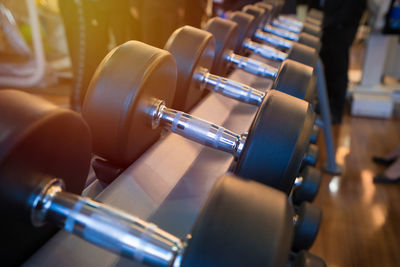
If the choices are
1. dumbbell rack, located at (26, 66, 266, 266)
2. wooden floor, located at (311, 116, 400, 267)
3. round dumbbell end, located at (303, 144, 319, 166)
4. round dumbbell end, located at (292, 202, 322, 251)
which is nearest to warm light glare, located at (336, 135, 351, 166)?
wooden floor, located at (311, 116, 400, 267)

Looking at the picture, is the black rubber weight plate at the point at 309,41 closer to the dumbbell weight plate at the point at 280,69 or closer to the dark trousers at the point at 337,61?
the dumbbell weight plate at the point at 280,69

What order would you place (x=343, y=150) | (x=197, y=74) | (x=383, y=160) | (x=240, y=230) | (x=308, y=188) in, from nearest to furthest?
(x=240, y=230)
(x=197, y=74)
(x=308, y=188)
(x=383, y=160)
(x=343, y=150)

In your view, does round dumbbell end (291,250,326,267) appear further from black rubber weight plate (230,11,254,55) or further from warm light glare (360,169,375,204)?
warm light glare (360,169,375,204)

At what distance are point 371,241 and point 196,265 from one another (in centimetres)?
134

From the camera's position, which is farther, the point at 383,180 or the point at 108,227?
the point at 383,180

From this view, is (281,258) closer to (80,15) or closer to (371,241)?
(371,241)

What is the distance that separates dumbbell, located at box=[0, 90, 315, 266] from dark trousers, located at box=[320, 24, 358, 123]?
2.22 m

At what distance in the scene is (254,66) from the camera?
77 cm

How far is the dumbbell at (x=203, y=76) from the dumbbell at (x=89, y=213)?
26 centimetres

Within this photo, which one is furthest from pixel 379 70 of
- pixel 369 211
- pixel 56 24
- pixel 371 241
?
pixel 56 24

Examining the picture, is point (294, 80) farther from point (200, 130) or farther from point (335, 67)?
point (335, 67)

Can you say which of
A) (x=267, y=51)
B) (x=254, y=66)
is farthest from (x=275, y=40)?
(x=254, y=66)

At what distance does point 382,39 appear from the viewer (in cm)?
252

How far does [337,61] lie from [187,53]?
2001 millimetres
